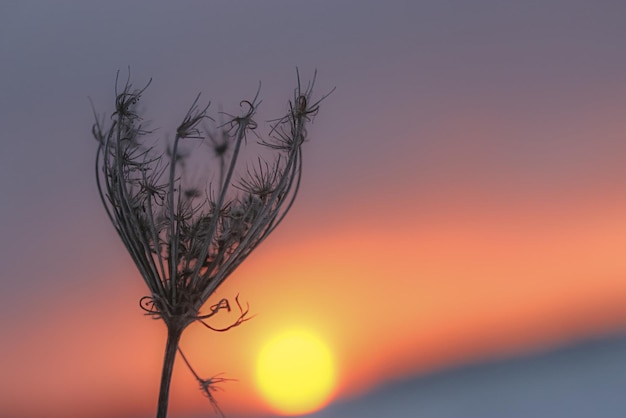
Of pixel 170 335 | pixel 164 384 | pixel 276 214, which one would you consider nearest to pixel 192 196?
pixel 276 214

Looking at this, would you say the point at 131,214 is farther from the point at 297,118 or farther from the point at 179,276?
the point at 297,118

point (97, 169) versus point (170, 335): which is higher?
point (97, 169)

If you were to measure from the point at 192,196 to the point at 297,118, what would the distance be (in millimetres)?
1774

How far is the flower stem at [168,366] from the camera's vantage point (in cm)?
726

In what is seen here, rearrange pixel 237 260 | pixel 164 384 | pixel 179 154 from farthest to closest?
1. pixel 179 154
2. pixel 237 260
3. pixel 164 384

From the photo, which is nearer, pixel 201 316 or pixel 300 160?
pixel 201 316

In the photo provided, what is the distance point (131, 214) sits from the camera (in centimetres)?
780

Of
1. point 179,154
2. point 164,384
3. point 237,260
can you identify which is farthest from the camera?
point 179,154

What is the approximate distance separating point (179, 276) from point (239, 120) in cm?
204

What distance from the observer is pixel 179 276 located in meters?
7.62

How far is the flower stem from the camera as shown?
23.8 ft

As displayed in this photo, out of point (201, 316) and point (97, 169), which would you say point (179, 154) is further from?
point (201, 316)

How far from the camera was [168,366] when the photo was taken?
739cm

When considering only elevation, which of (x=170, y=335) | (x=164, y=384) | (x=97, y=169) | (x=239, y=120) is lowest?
(x=164, y=384)
